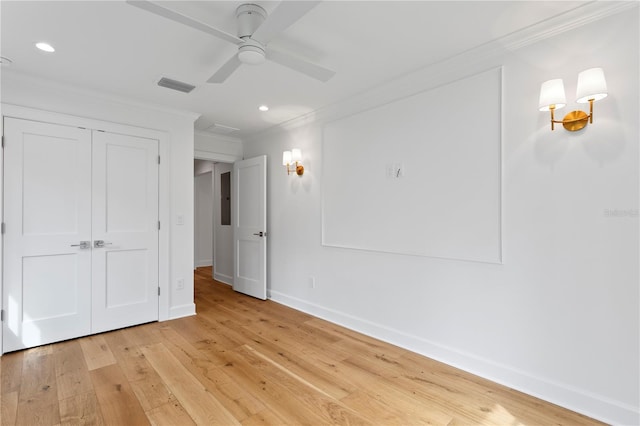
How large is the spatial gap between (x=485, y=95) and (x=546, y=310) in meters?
1.62

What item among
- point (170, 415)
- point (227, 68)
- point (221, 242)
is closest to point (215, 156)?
point (221, 242)

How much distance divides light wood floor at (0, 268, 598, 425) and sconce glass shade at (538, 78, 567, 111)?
1944 mm

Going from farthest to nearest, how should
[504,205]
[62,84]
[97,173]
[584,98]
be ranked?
[97,173], [62,84], [504,205], [584,98]

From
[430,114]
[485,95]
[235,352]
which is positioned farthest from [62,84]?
[485,95]

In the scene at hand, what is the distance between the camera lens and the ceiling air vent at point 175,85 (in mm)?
2889

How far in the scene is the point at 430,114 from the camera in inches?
107

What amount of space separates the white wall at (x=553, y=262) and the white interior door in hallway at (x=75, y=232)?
2.82 metres

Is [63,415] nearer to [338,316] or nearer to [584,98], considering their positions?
[338,316]

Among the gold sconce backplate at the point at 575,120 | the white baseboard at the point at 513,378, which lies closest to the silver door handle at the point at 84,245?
the white baseboard at the point at 513,378

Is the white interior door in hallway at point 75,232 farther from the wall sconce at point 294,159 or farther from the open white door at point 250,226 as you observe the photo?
the wall sconce at point 294,159

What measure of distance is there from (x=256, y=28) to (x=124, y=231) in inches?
104

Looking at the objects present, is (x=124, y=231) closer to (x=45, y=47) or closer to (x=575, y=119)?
(x=45, y=47)

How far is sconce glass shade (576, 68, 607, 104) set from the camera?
5.87ft

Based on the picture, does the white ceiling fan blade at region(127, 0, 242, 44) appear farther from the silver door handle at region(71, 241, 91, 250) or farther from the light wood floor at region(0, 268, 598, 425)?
the silver door handle at region(71, 241, 91, 250)
